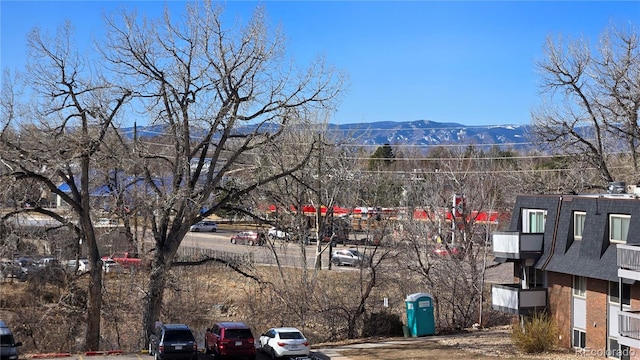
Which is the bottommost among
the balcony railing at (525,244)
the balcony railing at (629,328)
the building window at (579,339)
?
the building window at (579,339)

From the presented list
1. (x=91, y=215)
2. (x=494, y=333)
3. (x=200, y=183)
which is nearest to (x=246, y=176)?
(x=200, y=183)

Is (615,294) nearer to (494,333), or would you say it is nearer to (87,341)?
(494,333)

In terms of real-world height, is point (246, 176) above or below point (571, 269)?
above

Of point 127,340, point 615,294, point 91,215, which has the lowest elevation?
point 127,340

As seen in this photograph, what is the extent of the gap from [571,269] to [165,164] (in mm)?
19718

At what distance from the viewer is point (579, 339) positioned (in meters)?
26.7

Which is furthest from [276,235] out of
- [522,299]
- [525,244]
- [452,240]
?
[522,299]

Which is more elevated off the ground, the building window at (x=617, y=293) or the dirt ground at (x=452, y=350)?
the building window at (x=617, y=293)

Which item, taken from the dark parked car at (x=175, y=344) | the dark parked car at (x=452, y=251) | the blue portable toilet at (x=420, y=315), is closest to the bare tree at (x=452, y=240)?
the dark parked car at (x=452, y=251)

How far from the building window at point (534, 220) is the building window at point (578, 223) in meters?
1.79

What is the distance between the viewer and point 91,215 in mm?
31797

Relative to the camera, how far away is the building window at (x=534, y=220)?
29.9 meters

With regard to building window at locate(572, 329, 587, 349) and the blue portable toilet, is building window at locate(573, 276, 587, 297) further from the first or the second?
the blue portable toilet

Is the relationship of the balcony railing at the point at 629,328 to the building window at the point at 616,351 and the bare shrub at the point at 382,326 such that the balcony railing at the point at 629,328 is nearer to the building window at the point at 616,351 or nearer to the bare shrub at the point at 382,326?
the building window at the point at 616,351
